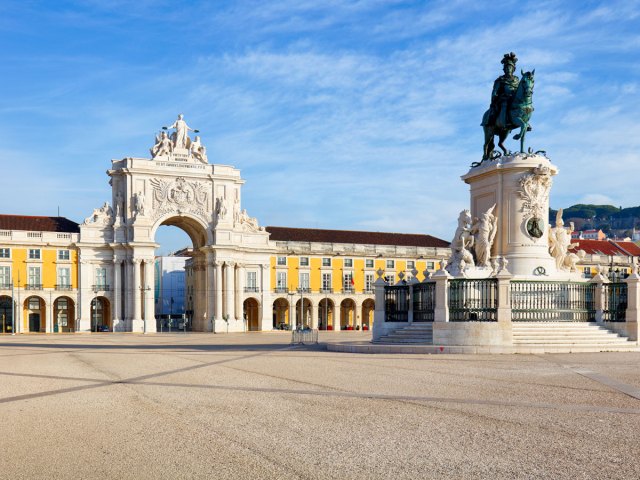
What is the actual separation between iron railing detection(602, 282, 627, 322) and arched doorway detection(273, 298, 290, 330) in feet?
190

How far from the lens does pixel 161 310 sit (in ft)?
311

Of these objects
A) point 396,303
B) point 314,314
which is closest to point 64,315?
point 314,314

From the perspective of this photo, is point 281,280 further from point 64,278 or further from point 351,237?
point 64,278

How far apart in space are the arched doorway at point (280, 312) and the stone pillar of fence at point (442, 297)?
192 ft

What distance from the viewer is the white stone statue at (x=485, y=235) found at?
25.4 metres

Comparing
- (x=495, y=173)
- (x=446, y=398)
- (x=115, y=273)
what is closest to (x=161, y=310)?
(x=115, y=273)

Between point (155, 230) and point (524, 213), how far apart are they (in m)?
52.1

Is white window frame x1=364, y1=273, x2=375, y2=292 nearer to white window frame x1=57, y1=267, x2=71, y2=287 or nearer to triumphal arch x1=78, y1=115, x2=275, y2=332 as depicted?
triumphal arch x1=78, y1=115, x2=275, y2=332

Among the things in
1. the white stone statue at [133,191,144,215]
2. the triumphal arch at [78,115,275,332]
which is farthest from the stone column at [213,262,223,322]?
the white stone statue at [133,191,144,215]

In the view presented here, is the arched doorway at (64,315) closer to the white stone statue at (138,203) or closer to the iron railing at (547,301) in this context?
the white stone statue at (138,203)

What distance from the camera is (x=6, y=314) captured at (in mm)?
72125

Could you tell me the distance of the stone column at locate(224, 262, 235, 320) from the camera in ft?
240

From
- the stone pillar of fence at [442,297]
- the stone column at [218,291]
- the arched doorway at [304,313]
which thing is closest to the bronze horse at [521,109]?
the stone pillar of fence at [442,297]

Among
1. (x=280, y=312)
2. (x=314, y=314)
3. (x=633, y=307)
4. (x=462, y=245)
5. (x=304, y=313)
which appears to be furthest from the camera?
(x=280, y=312)
